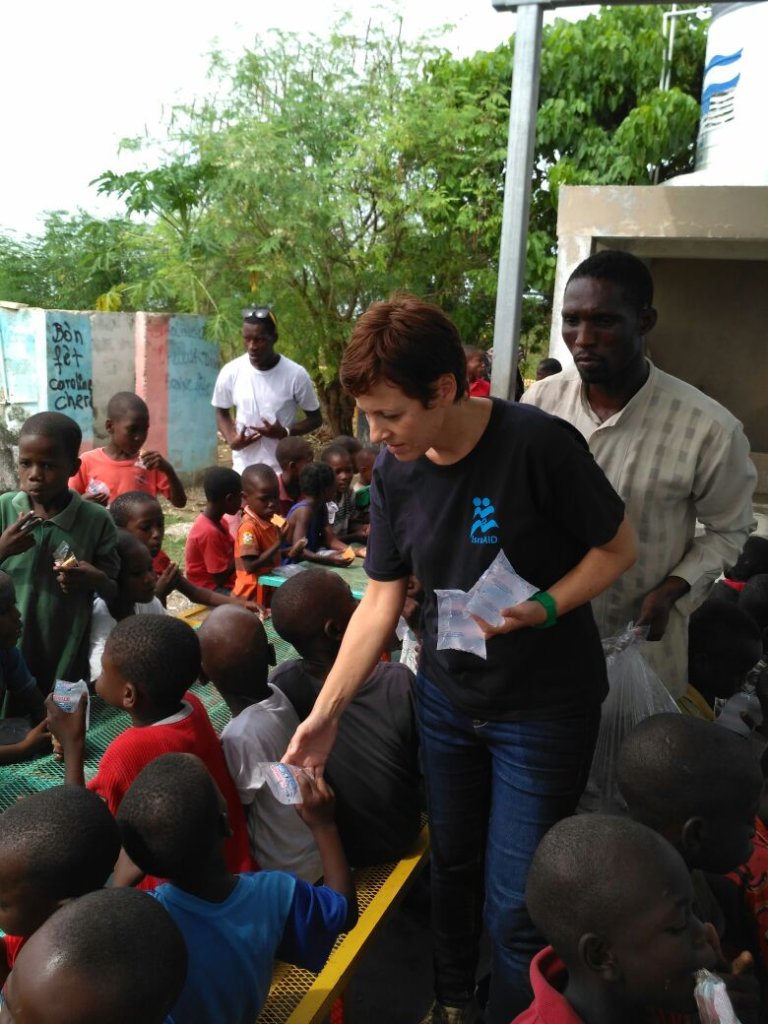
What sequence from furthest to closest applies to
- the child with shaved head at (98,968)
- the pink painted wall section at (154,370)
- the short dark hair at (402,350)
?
the pink painted wall section at (154,370) → the short dark hair at (402,350) → the child with shaved head at (98,968)

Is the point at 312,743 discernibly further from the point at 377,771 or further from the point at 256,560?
the point at 256,560

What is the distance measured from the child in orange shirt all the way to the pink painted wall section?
4.91 meters

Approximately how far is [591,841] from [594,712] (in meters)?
0.41

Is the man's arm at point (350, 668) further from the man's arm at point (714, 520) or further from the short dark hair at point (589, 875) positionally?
the man's arm at point (714, 520)

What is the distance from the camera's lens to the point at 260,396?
561 centimetres

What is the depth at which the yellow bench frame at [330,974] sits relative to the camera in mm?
1938

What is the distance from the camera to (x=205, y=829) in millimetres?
1694

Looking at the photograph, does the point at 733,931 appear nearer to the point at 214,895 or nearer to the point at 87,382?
the point at 214,895

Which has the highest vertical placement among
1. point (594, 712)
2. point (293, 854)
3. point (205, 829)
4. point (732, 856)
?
point (594, 712)

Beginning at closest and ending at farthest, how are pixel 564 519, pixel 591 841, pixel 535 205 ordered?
pixel 591 841
pixel 564 519
pixel 535 205

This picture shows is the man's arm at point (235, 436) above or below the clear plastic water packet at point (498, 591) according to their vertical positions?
below

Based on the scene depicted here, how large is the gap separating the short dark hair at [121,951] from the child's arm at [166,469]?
3.49 m

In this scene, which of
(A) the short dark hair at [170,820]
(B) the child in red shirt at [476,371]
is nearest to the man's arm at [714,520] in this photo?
(A) the short dark hair at [170,820]

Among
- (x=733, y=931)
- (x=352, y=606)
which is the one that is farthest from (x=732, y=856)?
A: (x=352, y=606)
